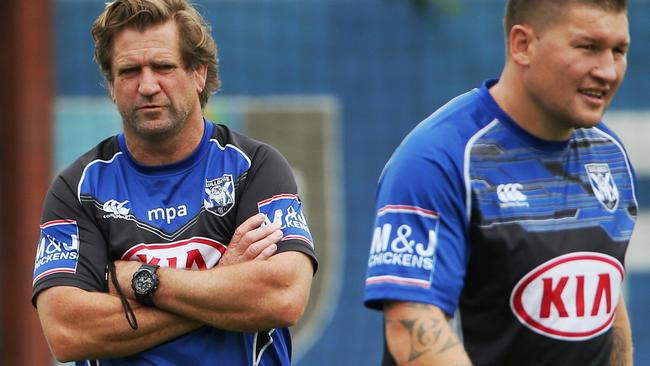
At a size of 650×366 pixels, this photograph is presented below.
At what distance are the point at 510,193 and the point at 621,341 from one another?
0.78 meters

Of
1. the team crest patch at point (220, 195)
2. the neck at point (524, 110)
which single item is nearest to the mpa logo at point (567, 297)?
the neck at point (524, 110)

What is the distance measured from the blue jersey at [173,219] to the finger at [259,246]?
4 centimetres

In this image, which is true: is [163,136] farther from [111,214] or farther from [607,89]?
[607,89]

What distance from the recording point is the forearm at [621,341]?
440cm

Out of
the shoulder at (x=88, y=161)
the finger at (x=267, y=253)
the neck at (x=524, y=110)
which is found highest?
the neck at (x=524, y=110)

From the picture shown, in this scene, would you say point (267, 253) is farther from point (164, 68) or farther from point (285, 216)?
point (164, 68)

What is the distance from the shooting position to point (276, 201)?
182 inches

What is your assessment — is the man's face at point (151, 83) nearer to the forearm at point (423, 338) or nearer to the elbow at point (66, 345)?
the elbow at point (66, 345)

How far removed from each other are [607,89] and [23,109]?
6.83 meters

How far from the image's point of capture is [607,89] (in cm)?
404

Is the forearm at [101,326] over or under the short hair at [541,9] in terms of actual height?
under

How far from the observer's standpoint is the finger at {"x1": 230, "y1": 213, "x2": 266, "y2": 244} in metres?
4.51

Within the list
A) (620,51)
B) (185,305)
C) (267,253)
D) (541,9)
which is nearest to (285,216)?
(267,253)

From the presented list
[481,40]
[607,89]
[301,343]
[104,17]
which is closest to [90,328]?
[104,17]
